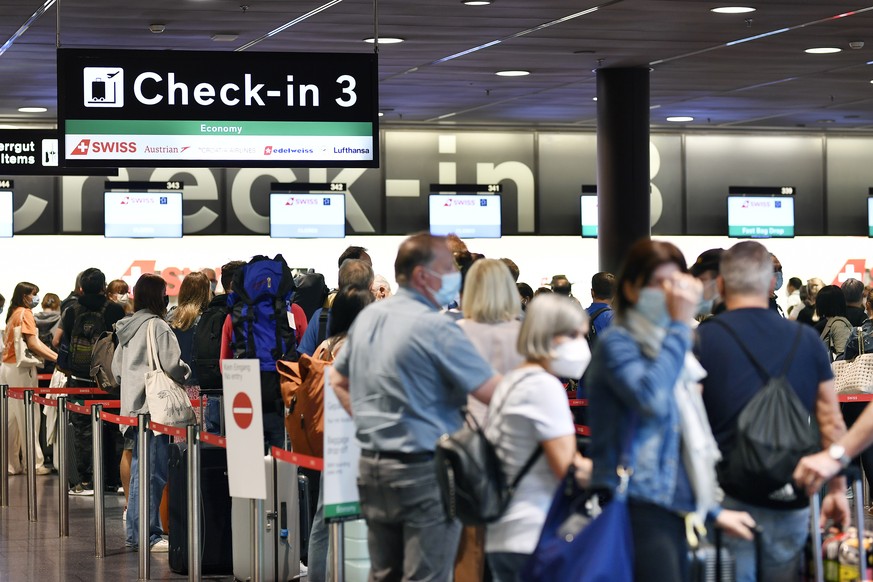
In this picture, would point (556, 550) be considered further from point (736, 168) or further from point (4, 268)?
point (736, 168)

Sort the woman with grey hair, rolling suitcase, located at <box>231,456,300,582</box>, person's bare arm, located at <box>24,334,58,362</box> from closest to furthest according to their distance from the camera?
the woman with grey hair → rolling suitcase, located at <box>231,456,300,582</box> → person's bare arm, located at <box>24,334,58,362</box>

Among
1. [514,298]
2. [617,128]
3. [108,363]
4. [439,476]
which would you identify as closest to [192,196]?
[617,128]

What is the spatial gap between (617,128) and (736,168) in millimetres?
7030

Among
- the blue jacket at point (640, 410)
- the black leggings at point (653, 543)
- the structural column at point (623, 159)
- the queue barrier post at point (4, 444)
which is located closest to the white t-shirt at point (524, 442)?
the blue jacket at point (640, 410)

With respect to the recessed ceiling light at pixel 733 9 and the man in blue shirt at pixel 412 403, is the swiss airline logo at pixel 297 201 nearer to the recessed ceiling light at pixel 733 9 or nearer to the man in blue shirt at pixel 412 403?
the recessed ceiling light at pixel 733 9

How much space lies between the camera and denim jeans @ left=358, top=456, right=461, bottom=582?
4.88m

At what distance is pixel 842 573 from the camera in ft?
16.0

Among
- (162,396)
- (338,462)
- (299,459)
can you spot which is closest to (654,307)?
(338,462)

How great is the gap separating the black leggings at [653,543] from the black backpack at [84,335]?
326 inches

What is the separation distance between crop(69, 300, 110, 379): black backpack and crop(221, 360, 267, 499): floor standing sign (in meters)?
4.83

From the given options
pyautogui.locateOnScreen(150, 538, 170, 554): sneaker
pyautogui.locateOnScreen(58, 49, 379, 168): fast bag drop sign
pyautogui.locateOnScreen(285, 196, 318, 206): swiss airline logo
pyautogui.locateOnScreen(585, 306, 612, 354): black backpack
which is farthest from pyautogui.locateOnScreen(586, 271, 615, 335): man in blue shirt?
pyautogui.locateOnScreen(285, 196, 318, 206): swiss airline logo

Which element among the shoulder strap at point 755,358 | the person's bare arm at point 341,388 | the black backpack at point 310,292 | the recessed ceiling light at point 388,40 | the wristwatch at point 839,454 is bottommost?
the wristwatch at point 839,454

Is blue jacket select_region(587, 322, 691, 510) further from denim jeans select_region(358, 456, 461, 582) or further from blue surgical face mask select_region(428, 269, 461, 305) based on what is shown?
blue surgical face mask select_region(428, 269, 461, 305)

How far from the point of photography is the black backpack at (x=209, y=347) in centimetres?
848
